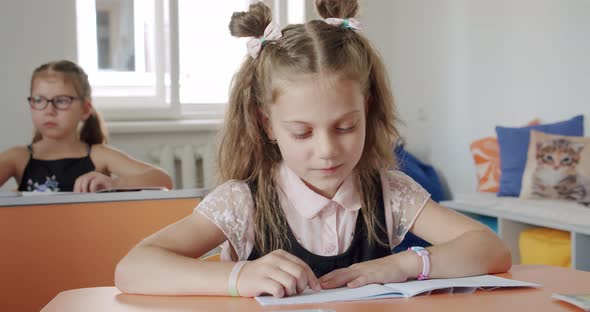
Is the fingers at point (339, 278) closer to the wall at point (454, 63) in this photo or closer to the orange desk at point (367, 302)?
the orange desk at point (367, 302)

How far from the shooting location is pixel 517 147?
346 centimetres

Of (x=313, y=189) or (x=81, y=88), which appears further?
(x=81, y=88)

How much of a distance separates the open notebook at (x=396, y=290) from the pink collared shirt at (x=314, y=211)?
1.00 ft

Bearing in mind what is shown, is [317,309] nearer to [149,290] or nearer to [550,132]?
[149,290]

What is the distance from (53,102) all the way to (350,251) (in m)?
1.67

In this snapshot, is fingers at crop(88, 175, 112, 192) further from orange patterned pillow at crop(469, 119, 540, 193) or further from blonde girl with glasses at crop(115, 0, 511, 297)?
orange patterned pillow at crop(469, 119, 540, 193)

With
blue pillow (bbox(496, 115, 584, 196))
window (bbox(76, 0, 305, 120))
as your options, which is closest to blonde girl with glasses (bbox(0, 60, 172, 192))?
window (bbox(76, 0, 305, 120))

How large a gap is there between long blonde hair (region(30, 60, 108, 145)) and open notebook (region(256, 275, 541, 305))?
1.99m

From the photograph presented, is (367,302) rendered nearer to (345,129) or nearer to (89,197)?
(345,129)

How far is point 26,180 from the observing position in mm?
2754

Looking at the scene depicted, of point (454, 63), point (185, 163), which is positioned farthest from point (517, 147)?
point (185, 163)

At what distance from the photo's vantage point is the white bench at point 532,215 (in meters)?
2.76

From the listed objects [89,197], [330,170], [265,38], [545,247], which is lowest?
[545,247]

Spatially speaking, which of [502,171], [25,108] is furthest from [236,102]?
[25,108]
